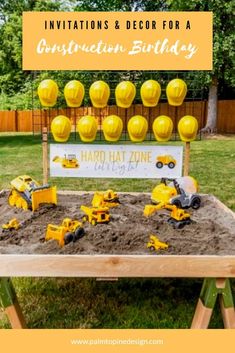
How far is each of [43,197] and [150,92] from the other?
1.03 meters

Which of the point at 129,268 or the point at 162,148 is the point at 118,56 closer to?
the point at 162,148

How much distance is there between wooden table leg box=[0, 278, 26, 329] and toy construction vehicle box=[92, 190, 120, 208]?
0.98m

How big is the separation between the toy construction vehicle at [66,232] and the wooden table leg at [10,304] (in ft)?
1.05

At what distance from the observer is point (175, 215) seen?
259cm

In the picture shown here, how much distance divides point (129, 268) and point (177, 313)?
0.89 m

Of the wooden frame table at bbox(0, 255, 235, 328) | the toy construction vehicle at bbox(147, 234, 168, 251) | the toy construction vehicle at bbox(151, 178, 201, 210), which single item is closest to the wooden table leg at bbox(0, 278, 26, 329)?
the wooden frame table at bbox(0, 255, 235, 328)

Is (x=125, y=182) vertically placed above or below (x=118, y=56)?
below

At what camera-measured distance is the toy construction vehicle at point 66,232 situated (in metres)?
2.17

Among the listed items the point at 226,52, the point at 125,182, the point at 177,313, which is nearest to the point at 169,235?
the point at 177,313

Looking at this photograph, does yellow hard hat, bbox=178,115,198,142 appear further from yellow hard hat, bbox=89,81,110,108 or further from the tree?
the tree

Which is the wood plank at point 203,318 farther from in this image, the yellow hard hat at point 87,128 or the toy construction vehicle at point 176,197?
the yellow hard hat at point 87,128

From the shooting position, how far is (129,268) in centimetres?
183

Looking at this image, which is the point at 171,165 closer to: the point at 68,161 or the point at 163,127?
the point at 163,127

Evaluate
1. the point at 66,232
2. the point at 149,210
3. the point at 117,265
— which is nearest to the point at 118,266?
the point at 117,265
